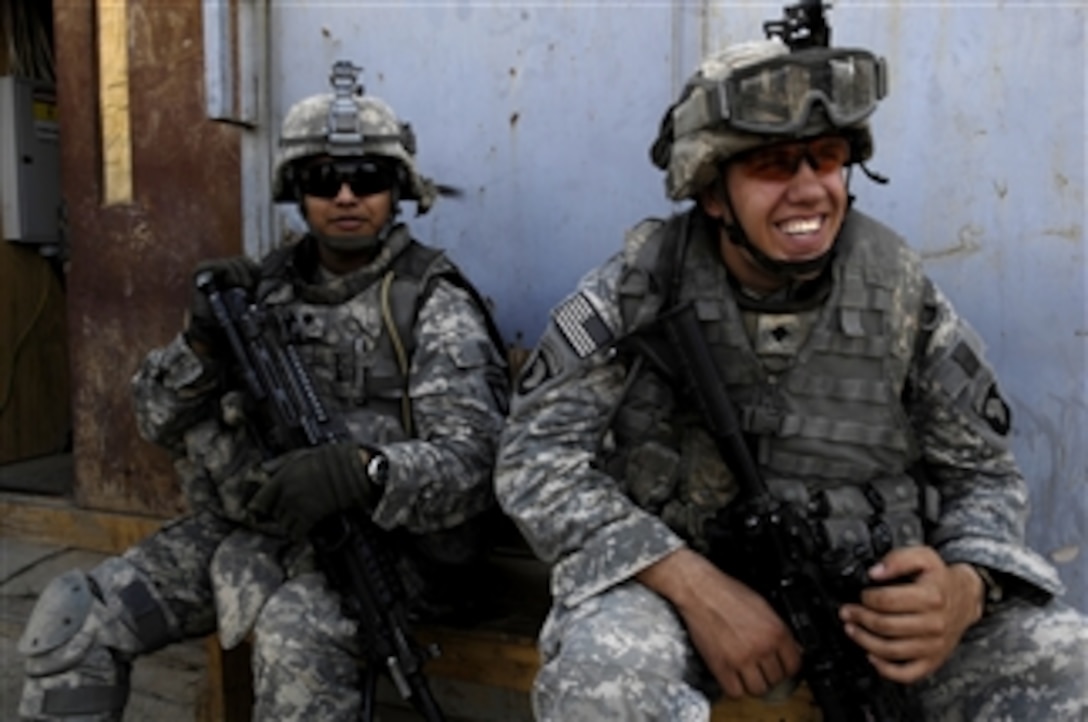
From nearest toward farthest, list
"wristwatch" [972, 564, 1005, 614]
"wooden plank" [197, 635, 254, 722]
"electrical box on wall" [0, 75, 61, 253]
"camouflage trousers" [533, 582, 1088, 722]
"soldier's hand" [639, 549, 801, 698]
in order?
"camouflage trousers" [533, 582, 1088, 722] < "soldier's hand" [639, 549, 801, 698] < "wristwatch" [972, 564, 1005, 614] < "wooden plank" [197, 635, 254, 722] < "electrical box on wall" [0, 75, 61, 253]

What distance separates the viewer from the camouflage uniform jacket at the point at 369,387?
257cm

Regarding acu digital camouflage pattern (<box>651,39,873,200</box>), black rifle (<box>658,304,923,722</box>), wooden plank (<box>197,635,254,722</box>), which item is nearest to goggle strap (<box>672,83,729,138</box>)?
acu digital camouflage pattern (<box>651,39,873,200</box>)

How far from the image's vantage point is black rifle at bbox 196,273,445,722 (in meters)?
2.38

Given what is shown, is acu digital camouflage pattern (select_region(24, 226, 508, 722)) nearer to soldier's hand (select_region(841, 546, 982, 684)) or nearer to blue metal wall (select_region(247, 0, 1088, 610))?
blue metal wall (select_region(247, 0, 1088, 610))

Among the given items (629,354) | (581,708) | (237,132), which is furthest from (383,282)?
(581,708)

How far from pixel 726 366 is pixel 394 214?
114 cm

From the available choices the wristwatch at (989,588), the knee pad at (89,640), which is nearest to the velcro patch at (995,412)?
the wristwatch at (989,588)

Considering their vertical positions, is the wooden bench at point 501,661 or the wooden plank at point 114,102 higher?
the wooden plank at point 114,102

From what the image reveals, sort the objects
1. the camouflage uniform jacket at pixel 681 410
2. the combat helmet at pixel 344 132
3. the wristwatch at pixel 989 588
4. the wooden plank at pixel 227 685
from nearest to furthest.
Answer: the wristwatch at pixel 989 588
the camouflage uniform jacket at pixel 681 410
the combat helmet at pixel 344 132
the wooden plank at pixel 227 685

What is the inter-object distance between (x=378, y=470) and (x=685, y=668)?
2.83 feet

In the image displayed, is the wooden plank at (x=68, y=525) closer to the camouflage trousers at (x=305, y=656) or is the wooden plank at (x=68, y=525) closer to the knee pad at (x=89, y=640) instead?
the knee pad at (x=89, y=640)

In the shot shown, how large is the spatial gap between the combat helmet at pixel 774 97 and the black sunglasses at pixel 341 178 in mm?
900

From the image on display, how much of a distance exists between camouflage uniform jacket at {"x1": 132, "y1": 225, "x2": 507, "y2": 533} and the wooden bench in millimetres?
345

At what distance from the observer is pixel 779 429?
213cm
